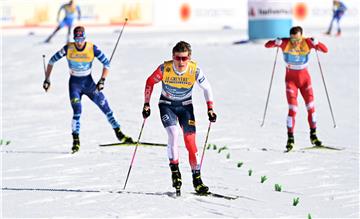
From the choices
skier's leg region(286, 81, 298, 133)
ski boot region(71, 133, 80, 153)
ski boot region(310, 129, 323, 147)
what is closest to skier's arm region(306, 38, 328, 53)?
skier's leg region(286, 81, 298, 133)

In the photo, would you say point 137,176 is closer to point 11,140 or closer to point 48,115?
point 11,140

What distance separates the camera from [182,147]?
12398mm

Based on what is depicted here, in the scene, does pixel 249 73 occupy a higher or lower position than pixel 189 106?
lower

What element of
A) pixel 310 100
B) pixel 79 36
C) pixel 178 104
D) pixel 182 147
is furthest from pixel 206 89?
pixel 310 100

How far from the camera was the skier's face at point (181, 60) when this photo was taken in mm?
8188

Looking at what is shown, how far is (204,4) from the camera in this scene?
3509 cm

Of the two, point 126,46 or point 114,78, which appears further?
point 126,46

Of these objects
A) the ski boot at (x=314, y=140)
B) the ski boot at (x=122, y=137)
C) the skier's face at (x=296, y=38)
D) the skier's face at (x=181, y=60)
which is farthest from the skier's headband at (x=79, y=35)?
the ski boot at (x=314, y=140)

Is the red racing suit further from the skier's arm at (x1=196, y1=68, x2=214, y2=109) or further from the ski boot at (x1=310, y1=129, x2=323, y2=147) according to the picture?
the skier's arm at (x1=196, y1=68, x2=214, y2=109)

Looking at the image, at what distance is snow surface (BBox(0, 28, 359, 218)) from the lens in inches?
328

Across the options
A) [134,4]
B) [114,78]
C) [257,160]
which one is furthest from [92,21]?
[257,160]

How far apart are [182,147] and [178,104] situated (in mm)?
3854

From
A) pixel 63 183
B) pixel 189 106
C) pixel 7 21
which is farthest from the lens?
pixel 7 21

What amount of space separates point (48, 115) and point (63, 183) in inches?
273
